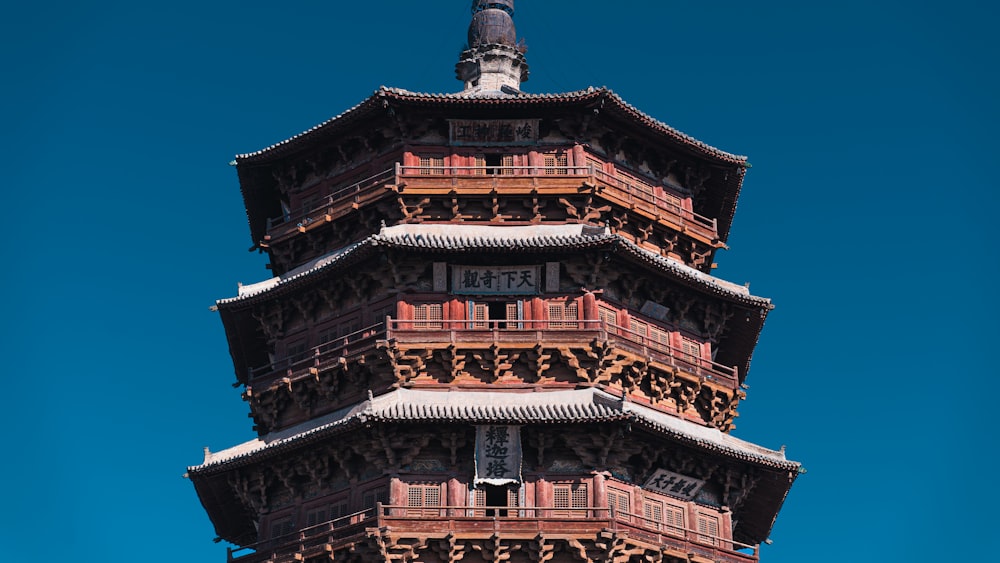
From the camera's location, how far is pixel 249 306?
35.8 m

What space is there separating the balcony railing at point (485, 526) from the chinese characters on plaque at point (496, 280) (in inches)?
212

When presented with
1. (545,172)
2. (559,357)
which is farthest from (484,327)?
(545,172)

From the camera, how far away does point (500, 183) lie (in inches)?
1380

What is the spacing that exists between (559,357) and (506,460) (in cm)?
287

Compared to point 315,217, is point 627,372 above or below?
below

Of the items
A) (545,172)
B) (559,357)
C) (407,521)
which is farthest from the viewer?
(545,172)

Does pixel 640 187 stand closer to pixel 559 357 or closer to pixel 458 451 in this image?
pixel 559 357

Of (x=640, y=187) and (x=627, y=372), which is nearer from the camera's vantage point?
(x=627, y=372)

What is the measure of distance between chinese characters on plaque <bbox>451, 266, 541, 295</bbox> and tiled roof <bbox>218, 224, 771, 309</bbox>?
77cm

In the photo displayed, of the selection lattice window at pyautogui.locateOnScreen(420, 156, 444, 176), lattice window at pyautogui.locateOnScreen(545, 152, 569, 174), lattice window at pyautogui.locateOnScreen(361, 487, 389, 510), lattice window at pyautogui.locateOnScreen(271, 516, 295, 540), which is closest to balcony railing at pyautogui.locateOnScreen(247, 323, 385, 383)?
lattice window at pyautogui.locateOnScreen(361, 487, 389, 510)

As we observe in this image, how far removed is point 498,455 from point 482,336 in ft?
9.52

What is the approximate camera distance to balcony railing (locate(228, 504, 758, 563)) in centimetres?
3075

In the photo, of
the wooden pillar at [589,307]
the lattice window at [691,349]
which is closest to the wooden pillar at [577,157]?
the wooden pillar at [589,307]

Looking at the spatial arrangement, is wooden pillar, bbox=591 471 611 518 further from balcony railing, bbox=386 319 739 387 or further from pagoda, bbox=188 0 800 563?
balcony railing, bbox=386 319 739 387
